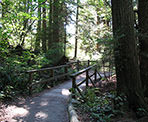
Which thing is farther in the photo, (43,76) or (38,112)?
(43,76)

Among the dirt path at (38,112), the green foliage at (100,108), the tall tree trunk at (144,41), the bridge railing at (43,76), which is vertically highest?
the tall tree trunk at (144,41)

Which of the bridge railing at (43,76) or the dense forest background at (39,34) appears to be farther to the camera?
the bridge railing at (43,76)

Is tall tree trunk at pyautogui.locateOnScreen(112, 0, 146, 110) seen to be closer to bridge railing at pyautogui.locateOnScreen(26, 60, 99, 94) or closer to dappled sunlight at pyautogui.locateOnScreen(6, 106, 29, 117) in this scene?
dappled sunlight at pyautogui.locateOnScreen(6, 106, 29, 117)

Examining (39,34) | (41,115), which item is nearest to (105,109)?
(41,115)

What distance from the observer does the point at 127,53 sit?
4.70 m

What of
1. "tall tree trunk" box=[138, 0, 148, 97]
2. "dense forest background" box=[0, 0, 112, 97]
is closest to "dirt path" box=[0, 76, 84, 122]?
"dense forest background" box=[0, 0, 112, 97]

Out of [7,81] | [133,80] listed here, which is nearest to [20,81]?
[7,81]

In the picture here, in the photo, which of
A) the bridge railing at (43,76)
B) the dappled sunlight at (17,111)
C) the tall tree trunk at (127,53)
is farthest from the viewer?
the bridge railing at (43,76)

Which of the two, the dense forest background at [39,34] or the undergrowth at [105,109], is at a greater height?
the dense forest background at [39,34]

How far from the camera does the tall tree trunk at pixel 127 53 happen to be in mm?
4684

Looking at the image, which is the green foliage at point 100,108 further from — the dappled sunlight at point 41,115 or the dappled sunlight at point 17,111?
the dappled sunlight at point 17,111

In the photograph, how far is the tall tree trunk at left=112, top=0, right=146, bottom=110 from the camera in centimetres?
468

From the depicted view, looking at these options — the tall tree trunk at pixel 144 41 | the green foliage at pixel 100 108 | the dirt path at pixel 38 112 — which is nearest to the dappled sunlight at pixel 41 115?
the dirt path at pixel 38 112

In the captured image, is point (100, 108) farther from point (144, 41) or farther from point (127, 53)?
point (144, 41)
